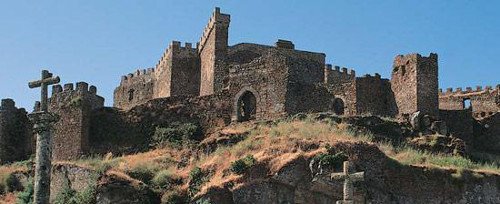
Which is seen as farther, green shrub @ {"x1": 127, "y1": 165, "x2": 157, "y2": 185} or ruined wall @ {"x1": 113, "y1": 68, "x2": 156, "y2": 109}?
ruined wall @ {"x1": 113, "y1": 68, "x2": 156, "y2": 109}

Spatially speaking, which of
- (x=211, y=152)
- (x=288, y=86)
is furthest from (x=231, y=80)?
(x=211, y=152)

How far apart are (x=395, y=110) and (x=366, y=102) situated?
1.49 m

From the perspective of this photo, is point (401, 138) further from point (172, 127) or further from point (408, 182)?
point (172, 127)

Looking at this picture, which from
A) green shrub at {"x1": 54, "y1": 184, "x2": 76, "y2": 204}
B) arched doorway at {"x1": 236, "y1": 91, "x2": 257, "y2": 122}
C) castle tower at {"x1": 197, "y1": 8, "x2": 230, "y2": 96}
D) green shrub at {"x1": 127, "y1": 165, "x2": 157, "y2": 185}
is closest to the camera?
green shrub at {"x1": 54, "y1": 184, "x2": 76, "y2": 204}

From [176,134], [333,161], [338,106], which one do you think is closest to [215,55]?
[176,134]

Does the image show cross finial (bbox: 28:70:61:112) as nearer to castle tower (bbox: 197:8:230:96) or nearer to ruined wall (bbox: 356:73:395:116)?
castle tower (bbox: 197:8:230:96)

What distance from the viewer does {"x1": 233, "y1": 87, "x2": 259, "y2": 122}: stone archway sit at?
52.0m

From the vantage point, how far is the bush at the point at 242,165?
141 feet

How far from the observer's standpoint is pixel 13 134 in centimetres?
5794

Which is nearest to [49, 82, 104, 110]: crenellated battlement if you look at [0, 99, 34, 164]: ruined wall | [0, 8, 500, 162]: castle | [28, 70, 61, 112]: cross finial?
[0, 8, 500, 162]: castle

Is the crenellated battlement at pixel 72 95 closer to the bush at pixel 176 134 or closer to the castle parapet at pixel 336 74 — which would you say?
the bush at pixel 176 134

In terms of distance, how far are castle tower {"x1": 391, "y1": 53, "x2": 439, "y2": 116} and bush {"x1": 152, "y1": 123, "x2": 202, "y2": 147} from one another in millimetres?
10100

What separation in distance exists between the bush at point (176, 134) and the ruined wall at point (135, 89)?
12.9 metres

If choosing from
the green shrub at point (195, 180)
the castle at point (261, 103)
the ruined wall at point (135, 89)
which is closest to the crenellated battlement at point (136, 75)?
the ruined wall at point (135, 89)
